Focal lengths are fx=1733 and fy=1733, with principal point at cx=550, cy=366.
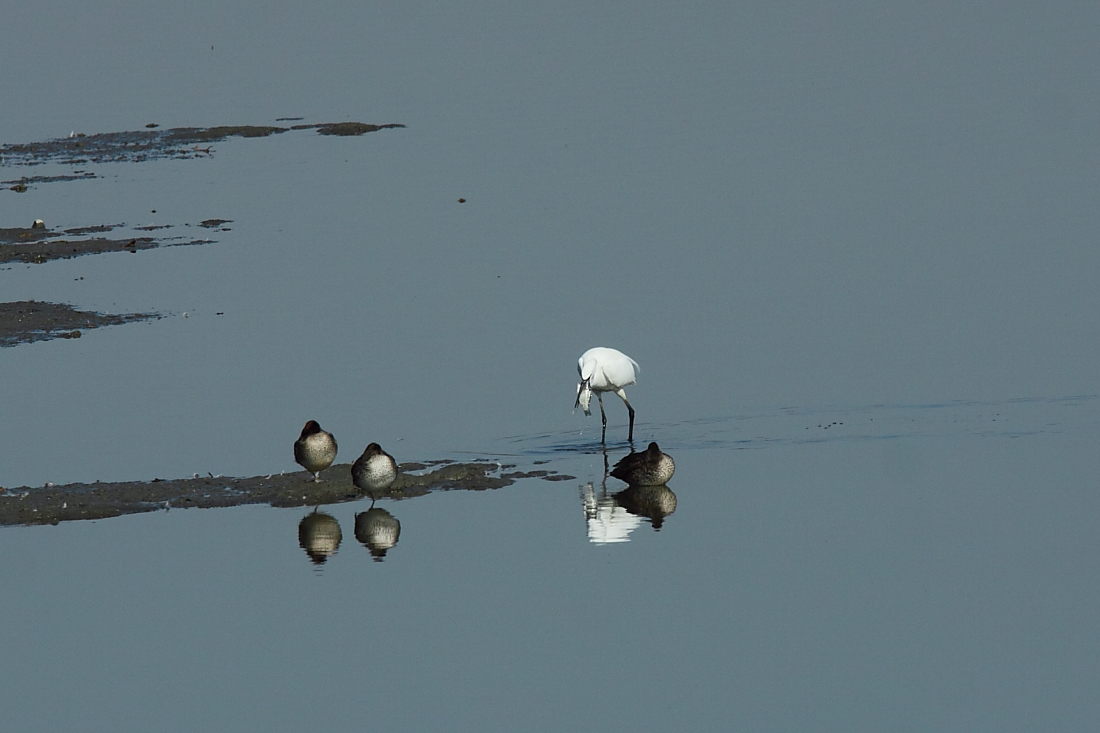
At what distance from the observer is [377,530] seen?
43.0ft

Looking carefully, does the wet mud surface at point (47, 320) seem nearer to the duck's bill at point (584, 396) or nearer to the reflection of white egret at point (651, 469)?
the duck's bill at point (584, 396)

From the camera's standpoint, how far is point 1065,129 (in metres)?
29.6

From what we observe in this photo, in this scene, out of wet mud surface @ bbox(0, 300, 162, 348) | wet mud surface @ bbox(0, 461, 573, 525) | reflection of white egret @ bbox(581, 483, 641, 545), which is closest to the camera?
reflection of white egret @ bbox(581, 483, 641, 545)

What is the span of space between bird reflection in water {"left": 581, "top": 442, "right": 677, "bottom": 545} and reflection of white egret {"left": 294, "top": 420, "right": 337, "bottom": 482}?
6.85 ft

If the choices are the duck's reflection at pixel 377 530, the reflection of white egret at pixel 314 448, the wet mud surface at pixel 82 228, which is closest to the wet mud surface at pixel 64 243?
the wet mud surface at pixel 82 228

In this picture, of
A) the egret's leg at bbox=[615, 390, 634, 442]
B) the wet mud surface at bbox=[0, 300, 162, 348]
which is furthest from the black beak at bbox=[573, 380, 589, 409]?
the wet mud surface at bbox=[0, 300, 162, 348]

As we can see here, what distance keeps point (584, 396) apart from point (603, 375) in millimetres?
357

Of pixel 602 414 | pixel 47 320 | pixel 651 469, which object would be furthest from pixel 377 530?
pixel 47 320

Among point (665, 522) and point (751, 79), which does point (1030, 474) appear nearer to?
point (665, 522)

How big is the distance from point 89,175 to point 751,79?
15053 mm

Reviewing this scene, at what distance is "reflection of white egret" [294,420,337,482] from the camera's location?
1400 centimetres

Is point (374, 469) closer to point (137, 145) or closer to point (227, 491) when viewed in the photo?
point (227, 491)

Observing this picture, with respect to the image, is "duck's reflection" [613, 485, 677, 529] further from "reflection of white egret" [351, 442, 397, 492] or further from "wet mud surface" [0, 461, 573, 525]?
"reflection of white egret" [351, 442, 397, 492]

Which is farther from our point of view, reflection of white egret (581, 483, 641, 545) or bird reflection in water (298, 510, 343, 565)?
reflection of white egret (581, 483, 641, 545)
